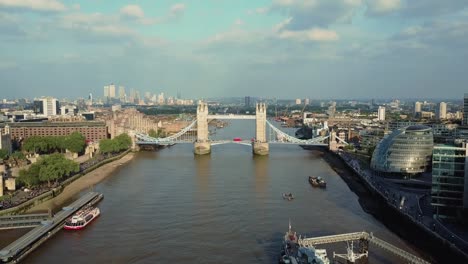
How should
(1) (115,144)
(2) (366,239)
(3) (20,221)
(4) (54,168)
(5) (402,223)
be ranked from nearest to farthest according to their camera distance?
(2) (366,239)
(3) (20,221)
(5) (402,223)
(4) (54,168)
(1) (115,144)

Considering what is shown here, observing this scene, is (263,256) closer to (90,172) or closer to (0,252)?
(0,252)

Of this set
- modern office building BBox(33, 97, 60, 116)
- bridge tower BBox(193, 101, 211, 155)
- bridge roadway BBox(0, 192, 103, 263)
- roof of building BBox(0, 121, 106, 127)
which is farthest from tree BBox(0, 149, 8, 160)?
modern office building BBox(33, 97, 60, 116)

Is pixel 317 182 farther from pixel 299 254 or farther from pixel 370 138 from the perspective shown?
pixel 370 138

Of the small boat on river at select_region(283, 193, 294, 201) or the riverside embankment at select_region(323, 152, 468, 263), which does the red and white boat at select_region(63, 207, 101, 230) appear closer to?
the small boat on river at select_region(283, 193, 294, 201)

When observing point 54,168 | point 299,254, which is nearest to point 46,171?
point 54,168

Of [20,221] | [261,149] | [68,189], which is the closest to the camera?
[20,221]

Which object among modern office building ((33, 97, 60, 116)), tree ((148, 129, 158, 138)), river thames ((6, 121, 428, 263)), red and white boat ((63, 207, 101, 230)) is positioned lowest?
river thames ((6, 121, 428, 263))
